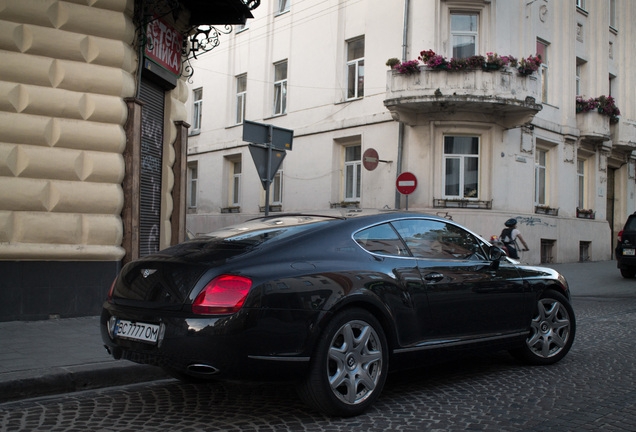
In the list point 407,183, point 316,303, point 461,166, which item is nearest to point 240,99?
point 461,166

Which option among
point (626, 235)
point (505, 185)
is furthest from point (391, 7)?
point (626, 235)

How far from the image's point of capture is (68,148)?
790 cm

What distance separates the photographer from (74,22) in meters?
7.91

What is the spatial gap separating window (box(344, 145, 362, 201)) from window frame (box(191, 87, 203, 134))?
349 inches

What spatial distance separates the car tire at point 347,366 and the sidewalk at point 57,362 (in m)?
1.97

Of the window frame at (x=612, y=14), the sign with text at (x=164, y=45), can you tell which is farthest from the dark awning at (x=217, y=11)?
the window frame at (x=612, y=14)

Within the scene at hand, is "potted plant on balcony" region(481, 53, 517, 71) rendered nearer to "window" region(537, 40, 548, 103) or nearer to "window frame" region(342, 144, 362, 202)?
"window" region(537, 40, 548, 103)

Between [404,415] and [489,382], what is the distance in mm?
1313

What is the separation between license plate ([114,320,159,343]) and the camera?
391cm

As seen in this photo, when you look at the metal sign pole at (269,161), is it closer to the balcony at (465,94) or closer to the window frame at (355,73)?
the balcony at (465,94)

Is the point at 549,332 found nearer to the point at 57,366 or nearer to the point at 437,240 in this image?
the point at 437,240

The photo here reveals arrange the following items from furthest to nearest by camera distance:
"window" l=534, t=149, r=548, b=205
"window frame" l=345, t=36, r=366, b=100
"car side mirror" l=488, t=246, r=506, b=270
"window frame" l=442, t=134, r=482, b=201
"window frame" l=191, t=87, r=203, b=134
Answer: "window frame" l=191, t=87, r=203, b=134
"window" l=534, t=149, r=548, b=205
"window frame" l=345, t=36, r=366, b=100
"window frame" l=442, t=134, r=482, b=201
"car side mirror" l=488, t=246, r=506, b=270

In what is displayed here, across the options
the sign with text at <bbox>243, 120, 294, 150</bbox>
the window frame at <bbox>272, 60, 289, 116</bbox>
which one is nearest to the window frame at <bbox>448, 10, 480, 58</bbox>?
the window frame at <bbox>272, 60, 289, 116</bbox>

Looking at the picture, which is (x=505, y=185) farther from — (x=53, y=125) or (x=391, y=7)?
(x=53, y=125)
